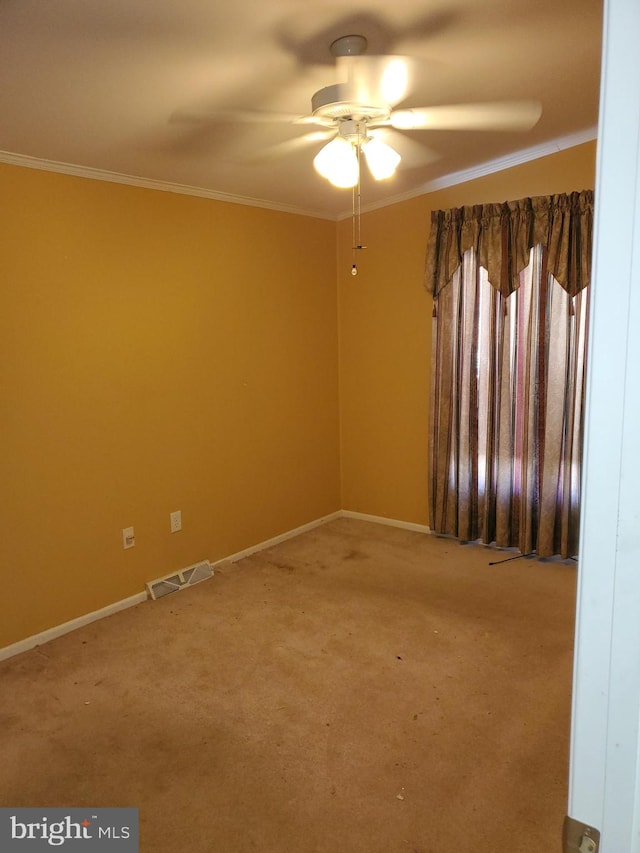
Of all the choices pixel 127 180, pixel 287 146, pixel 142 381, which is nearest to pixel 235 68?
pixel 287 146

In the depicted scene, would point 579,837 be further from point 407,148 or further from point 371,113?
point 407,148

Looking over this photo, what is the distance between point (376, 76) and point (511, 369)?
1998mm

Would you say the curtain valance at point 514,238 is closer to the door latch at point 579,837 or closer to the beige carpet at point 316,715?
the beige carpet at point 316,715

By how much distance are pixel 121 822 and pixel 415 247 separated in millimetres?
3577

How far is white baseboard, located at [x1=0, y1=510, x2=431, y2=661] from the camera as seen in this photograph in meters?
2.92

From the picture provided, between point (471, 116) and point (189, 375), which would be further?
point (189, 375)

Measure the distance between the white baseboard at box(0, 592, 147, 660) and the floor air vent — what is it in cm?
7

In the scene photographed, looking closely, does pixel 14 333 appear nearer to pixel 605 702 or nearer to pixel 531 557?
pixel 605 702

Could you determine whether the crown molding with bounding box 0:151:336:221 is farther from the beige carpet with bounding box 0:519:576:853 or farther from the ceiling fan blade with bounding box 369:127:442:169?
the beige carpet with bounding box 0:519:576:853

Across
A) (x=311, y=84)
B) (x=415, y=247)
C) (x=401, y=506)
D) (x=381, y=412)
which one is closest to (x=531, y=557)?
(x=401, y=506)

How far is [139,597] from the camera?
11.1 ft

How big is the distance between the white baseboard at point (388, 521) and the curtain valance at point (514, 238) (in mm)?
1701

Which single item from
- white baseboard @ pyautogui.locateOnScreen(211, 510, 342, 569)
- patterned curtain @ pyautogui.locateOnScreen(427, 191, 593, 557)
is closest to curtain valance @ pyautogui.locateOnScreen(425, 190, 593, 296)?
patterned curtain @ pyautogui.locateOnScreen(427, 191, 593, 557)

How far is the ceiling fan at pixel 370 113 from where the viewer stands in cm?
206
